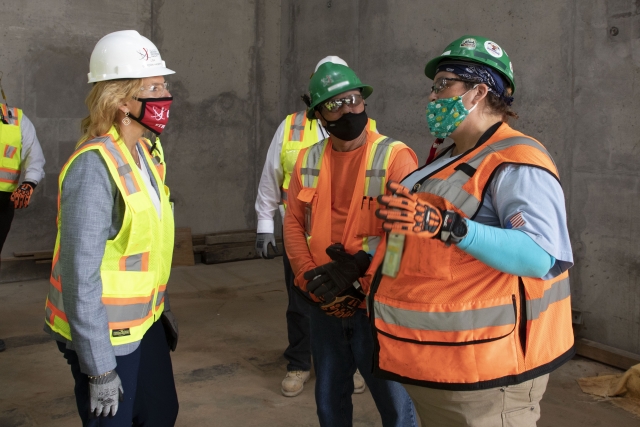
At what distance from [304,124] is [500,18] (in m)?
2.21

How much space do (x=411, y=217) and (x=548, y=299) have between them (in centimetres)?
52

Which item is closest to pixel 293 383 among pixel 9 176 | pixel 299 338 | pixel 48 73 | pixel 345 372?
pixel 299 338

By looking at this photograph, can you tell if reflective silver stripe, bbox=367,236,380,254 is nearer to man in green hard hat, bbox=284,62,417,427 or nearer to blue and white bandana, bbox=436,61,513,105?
man in green hard hat, bbox=284,62,417,427

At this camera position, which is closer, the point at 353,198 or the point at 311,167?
the point at 353,198

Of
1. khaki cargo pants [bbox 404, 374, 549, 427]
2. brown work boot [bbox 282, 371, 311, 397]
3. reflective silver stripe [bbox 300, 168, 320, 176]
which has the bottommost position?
brown work boot [bbox 282, 371, 311, 397]

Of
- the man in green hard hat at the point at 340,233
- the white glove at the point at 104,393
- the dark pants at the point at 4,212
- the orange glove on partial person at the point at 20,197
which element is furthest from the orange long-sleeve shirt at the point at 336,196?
the dark pants at the point at 4,212

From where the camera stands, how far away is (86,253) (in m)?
2.16

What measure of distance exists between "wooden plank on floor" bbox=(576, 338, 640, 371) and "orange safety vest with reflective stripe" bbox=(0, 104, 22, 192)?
4794 millimetres

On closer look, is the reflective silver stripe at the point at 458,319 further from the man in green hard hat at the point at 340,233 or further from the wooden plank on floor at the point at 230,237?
the wooden plank on floor at the point at 230,237

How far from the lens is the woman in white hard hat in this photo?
7.14 feet

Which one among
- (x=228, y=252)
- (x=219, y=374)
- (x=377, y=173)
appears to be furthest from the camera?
(x=228, y=252)

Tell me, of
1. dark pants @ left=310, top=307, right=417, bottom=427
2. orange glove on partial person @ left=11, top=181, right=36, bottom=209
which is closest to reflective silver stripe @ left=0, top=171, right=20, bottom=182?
orange glove on partial person @ left=11, top=181, right=36, bottom=209

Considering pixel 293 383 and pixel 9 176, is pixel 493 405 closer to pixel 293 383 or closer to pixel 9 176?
pixel 293 383

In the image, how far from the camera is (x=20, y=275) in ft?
23.4
